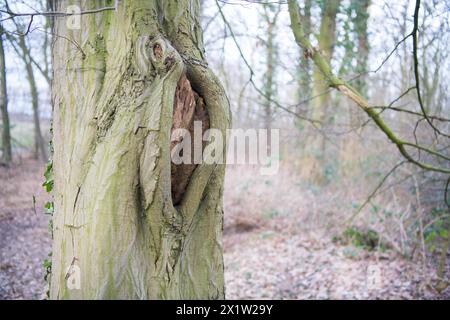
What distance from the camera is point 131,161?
6.78 feet

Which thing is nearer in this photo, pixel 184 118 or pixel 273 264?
pixel 184 118

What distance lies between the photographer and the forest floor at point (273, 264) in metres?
5.38

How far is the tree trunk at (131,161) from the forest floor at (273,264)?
269 centimetres

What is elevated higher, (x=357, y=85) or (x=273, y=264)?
(x=357, y=85)

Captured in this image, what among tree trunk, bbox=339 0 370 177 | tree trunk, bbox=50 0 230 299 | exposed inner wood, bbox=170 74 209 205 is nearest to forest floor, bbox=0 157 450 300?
tree trunk, bbox=339 0 370 177

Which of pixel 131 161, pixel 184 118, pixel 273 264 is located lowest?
pixel 273 264

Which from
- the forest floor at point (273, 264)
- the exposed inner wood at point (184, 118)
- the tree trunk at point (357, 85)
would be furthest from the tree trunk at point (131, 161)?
the tree trunk at point (357, 85)

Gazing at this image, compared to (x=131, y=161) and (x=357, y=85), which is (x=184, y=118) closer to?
(x=131, y=161)

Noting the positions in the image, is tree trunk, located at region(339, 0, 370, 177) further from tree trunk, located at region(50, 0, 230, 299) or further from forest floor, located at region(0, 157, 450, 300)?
tree trunk, located at region(50, 0, 230, 299)

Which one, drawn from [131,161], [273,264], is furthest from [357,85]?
[131,161]

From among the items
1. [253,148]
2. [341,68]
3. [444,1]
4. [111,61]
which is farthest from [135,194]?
[253,148]

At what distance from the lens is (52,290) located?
227cm

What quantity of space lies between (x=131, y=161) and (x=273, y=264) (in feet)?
17.0

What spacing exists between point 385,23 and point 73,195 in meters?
5.46
